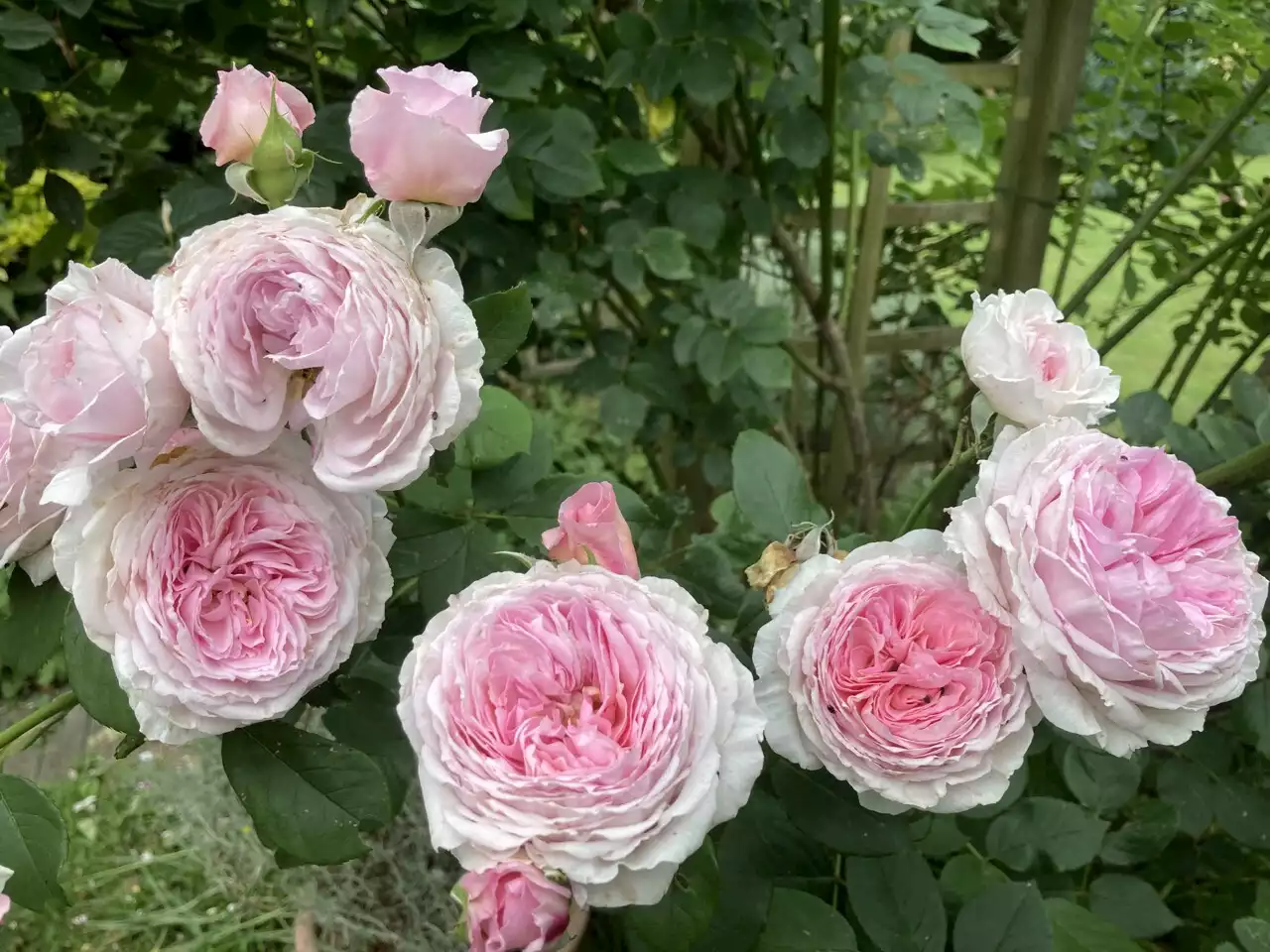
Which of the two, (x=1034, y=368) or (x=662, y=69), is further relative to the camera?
(x=662, y=69)

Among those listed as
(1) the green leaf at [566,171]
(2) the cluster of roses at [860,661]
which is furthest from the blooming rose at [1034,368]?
(1) the green leaf at [566,171]

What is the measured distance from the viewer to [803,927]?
0.47 m

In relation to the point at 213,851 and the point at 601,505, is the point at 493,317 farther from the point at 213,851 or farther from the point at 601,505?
the point at 213,851

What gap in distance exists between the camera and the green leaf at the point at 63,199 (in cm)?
92

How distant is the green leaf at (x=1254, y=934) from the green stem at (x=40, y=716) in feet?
2.04

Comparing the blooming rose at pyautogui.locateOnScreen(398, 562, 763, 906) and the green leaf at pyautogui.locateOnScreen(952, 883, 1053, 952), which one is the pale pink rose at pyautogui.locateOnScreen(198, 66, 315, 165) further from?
the green leaf at pyautogui.locateOnScreen(952, 883, 1053, 952)

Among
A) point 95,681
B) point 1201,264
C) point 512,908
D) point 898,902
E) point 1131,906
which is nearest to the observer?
→ point 512,908

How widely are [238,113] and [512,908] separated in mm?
313

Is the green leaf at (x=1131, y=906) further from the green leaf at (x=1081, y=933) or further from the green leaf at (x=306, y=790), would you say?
the green leaf at (x=306, y=790)

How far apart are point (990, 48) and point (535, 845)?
1327mm

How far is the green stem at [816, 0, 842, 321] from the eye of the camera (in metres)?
0.84

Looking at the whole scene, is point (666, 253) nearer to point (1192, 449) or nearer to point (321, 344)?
point (1192, 449)

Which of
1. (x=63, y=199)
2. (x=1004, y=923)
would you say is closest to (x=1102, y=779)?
(x=1004, y=923)

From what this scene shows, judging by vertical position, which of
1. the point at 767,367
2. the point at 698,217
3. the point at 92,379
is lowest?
the point at 767,367
